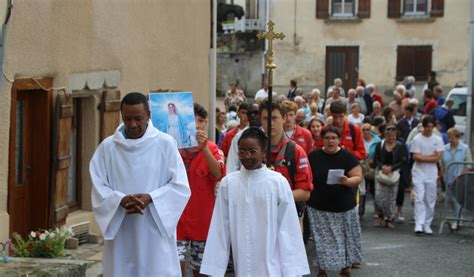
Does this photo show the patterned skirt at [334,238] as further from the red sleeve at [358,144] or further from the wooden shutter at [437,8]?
the wooden shutter at [437,8]

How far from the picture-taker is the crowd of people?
721 cm

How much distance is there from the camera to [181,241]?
Result: 364 inches

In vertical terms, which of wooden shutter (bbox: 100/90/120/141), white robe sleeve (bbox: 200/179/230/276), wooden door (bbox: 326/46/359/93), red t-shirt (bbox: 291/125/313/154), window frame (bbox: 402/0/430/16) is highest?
window frame (bbox: 402/0/430/16)

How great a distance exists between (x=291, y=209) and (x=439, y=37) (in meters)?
31.4


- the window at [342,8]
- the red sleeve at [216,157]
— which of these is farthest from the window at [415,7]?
the red sleeve at [216,157]

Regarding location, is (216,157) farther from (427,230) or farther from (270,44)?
(427,230)

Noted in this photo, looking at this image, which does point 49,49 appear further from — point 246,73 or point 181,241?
point 246,73

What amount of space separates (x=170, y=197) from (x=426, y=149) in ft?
26.4

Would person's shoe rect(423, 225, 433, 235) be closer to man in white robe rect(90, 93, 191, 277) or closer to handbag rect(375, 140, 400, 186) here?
handbag rect(375, 140, 400, 186)

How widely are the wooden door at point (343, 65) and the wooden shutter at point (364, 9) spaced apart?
1.20m


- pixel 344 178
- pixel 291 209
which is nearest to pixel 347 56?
pixel 344 178

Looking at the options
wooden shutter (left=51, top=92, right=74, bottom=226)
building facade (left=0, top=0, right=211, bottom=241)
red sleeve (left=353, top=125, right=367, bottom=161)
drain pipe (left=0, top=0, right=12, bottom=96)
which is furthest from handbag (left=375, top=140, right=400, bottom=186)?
drain pipe (left=0, top=0, right=12, bottom=96)

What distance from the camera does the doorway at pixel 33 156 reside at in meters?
10.9

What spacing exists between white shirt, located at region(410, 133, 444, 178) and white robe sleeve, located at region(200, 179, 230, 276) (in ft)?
25.4
